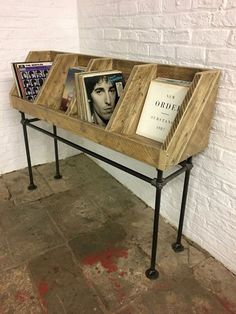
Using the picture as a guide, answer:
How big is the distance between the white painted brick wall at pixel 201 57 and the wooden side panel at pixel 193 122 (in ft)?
0.37

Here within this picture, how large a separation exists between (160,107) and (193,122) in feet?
0.65

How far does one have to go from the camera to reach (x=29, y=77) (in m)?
1.87

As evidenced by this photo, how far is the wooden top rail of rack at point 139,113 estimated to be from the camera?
3.66 ft

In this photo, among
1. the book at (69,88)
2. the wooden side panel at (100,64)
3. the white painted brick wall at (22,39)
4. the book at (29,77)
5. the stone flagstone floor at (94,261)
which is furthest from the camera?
the white painted brick wall at (22,39)

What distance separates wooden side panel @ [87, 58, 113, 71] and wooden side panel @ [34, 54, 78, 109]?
29 cm

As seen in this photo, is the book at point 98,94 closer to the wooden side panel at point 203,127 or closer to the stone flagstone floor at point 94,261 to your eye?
the wooden side panel at point 203,127

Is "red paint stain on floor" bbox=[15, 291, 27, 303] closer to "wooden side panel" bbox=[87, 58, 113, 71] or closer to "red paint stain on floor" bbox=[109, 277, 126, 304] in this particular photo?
"red paint stain on floor" bbox=[109, 277, 126, 304]

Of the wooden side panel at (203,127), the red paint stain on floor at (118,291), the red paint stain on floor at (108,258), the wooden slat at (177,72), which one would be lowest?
the red paint stain on floor at (118,291)

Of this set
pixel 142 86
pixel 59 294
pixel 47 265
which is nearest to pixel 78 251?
pixel 47 265

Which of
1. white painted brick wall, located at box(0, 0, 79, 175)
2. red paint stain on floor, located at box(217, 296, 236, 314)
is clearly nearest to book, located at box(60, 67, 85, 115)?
white painted brick wall, located at box(0, 0, 79, 175)

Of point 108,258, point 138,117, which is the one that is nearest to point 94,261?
point 108,258

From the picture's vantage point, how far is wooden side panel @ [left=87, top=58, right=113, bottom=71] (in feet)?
5.05

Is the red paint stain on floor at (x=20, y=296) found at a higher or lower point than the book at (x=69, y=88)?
lower

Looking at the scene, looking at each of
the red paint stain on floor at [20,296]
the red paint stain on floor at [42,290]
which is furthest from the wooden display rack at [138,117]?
the red paint stain on floor at [20,296]
